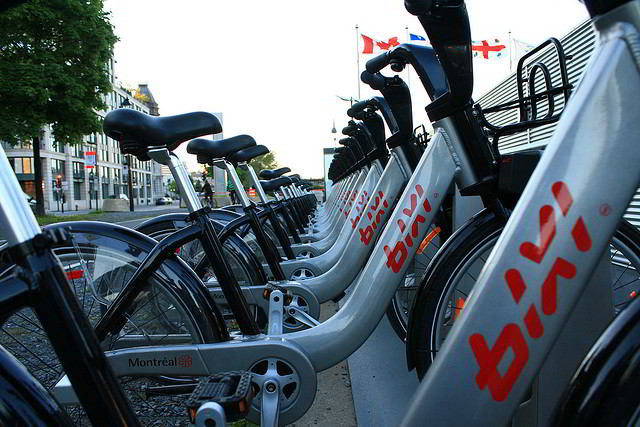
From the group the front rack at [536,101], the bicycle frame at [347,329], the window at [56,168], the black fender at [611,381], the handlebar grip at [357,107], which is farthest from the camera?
the window at [56,168]

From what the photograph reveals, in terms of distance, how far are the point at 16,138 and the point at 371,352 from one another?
60.7ft

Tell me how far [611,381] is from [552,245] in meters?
0.25

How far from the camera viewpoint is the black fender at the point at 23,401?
2.84ft

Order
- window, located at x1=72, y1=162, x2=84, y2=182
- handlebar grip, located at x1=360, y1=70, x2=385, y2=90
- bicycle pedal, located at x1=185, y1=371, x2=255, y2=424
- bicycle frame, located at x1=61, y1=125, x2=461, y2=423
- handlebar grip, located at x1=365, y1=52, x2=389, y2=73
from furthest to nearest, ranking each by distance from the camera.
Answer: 1. window, located at x1=72, y1=162, x2=84, y2=182
2. handlebar grip, located at x1=360, y1=70, x2=385, y2=90
3. handlebar grip, located at x1=365, y1=52, x2=389, y2=73
4. bicycle frame, located at x1=61, y1=125, x2=461, y2=423
5. bicycle pedal, located at x1=185, y1=371, x2=255, y2=424

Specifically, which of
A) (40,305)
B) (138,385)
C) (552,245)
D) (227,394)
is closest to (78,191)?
(138,385)

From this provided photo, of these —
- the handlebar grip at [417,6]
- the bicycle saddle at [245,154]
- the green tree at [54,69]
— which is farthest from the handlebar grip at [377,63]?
the green tree at [54,69]

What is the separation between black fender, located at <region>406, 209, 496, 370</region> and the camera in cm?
Answer: 178

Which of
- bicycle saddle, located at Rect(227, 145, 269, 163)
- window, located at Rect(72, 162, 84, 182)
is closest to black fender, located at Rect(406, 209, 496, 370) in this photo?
bicycle saddle, located at Rect(227, 145, 269, 163)

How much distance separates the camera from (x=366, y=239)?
315cm

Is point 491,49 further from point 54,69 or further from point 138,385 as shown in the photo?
point 138,385

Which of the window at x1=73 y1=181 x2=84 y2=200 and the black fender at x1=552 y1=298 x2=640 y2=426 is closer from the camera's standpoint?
the black fender at x1=552 y1=298 x2=640 y2=426

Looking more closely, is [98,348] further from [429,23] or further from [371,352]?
[371,352]

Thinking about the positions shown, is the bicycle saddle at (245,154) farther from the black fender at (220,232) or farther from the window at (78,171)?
the window at (78,171)

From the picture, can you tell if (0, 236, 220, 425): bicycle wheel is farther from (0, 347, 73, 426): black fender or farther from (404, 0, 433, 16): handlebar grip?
(404, 0, 433, 16): handlebar grip
